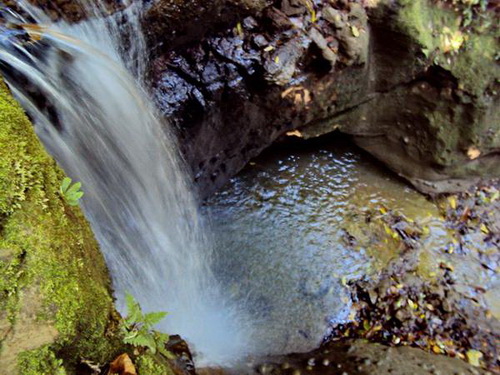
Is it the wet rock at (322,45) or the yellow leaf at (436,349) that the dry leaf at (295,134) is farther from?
the yellow leaf at (436,349)

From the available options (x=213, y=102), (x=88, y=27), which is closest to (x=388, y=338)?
(x=213, y=102)

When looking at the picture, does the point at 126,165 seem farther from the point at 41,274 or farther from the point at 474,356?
the point at 474,356

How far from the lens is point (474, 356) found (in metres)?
3.64

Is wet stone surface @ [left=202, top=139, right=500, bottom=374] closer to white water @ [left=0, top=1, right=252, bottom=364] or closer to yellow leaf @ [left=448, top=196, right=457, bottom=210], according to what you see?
yellow leaf @ [left=448, top=196, right=457, bottom=210]

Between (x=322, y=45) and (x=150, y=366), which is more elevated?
(x=322, y=45)

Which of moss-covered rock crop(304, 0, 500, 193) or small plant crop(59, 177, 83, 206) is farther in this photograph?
moss-covered rock crop(304, 0, 500, 193)

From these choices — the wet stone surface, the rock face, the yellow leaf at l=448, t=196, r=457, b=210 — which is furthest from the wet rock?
the yellow leaf at l=448, t=196, r=457, b=210

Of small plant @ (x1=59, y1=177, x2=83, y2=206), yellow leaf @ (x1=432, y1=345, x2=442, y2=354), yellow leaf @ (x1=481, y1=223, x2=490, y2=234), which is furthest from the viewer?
yellow leaf @ (x1=481, y1=223, x2=490, y2=234)

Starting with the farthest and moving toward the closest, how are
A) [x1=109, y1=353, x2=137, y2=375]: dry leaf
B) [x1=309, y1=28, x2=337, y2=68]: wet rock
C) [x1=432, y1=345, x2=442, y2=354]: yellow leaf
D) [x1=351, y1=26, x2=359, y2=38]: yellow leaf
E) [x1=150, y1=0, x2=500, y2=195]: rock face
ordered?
[x1=351, y1=26, x2=359, y2=38]: yellow leaf → [x1=309, y1=28, x2=337, y2=68]: wet rock → [x1=432, y1=345, x2=442, y2=354]: yellow leaf → [x1=150, y1=0, x2=500, y2=195]: rock face → [x1=109, y1=353, x2=137, y2=375]: dry leaf

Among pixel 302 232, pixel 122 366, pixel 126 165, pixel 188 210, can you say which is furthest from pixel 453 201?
pixel 122 366

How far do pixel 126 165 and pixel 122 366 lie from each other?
1955 mm

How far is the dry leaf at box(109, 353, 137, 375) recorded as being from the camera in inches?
61.9

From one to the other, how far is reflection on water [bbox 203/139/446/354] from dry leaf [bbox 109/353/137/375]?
191cm

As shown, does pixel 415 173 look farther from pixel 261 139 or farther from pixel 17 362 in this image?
pixel 17 362
